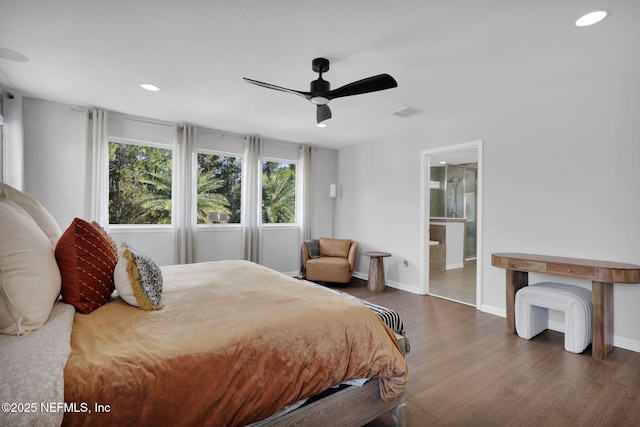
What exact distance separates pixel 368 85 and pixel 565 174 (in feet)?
8.05

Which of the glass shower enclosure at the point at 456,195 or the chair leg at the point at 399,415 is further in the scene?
the glass shower enclosure at the point at 456,195

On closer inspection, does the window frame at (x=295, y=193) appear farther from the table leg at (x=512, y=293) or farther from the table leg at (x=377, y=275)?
the table leg at (x=512, y=293)

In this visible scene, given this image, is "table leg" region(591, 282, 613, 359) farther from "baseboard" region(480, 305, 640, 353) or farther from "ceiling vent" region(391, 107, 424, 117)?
"ceiling vent" region(391, 107, 424, 117)

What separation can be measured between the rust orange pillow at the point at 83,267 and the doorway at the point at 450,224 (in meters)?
4.19

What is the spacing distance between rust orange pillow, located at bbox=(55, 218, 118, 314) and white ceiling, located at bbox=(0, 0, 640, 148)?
A: 1.49 m

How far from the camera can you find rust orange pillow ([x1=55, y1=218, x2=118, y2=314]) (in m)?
1.51

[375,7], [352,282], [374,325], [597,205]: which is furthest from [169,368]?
[352,282]

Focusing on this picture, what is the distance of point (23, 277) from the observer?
1199 millimetres

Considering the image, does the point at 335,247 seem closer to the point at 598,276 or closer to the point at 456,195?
the point at 598,276

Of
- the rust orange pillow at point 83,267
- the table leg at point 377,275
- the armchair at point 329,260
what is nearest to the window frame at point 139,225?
the armchair at point 329,260

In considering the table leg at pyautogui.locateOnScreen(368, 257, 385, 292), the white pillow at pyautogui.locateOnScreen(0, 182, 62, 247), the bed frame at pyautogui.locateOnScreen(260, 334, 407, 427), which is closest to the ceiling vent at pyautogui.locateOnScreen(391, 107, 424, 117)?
the table leg at pyautogui.locateOnScreen(368, 257, 385, 292)

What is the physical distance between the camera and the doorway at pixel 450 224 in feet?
15.9

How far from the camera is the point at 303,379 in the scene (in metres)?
1.41

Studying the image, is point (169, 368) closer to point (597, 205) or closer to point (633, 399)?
point (633, 399)
